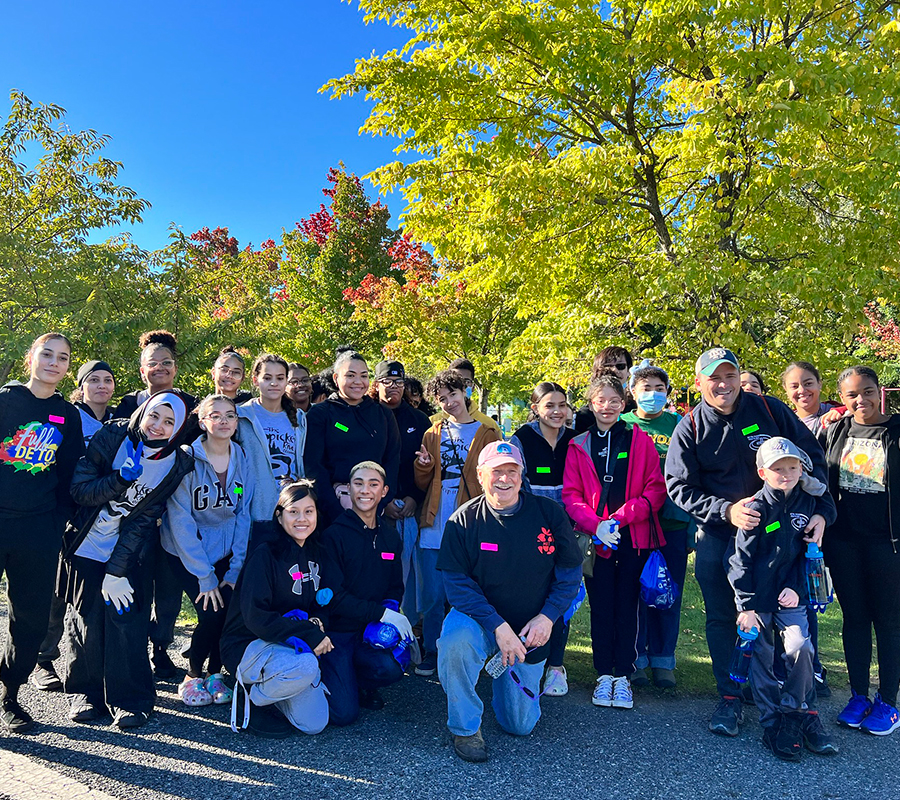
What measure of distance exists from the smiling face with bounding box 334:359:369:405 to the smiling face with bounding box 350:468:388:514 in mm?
870

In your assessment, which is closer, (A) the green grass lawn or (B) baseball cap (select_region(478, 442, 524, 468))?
(B) baseball cap (select_region(478, 442, 524, 468))

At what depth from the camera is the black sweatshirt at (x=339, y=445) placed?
477cm

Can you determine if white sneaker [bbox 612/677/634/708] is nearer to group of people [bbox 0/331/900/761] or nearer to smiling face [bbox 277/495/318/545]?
group of people [bbox 0/331/900/761]

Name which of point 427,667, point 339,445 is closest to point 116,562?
point 339,445

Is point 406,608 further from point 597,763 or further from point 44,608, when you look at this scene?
point 44,608

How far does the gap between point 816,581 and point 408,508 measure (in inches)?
105

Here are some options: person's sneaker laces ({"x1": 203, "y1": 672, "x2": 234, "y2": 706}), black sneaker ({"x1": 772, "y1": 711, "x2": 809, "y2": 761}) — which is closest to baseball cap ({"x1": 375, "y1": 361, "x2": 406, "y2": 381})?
person's sneaker laces ({"x1": 203, "y1": 672, "x2": 234, "y2": 706})

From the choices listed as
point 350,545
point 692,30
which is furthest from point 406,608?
point 692,30

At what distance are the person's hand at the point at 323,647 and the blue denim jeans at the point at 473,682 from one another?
0.63 meters

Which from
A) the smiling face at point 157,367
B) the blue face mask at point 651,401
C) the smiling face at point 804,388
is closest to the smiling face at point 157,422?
the smiling face at point 157,367

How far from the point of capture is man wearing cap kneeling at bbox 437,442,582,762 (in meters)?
3.65

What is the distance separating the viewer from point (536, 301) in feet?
27.6

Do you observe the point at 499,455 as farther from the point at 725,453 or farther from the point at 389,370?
the point at 389,370

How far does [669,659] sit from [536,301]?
495 centimetres
